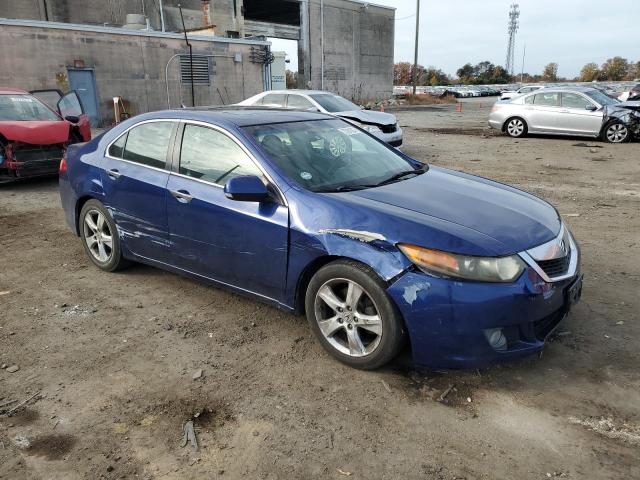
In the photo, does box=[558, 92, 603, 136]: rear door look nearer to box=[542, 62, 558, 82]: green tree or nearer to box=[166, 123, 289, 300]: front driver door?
box=[166, 123, 289, 300]: front driver door

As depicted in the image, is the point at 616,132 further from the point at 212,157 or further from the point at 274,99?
the point at 212,157

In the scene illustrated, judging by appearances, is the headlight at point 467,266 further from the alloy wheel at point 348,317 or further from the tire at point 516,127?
the tire at point 516,127

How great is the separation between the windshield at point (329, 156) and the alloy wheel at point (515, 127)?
1311 cm

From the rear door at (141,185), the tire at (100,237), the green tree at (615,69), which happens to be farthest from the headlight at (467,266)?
the green tree at (615,69)

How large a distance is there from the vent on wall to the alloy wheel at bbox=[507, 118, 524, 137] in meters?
13.3

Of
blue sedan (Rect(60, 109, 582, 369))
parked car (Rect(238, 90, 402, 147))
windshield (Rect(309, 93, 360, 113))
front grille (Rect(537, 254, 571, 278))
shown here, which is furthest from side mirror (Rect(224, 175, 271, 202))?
windshield (Rect(309, 93, 360, 113))

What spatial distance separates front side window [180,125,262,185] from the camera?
373 centimetres

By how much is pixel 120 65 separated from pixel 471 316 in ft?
67.5

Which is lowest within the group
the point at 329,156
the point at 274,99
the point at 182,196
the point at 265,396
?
the point at 265,396

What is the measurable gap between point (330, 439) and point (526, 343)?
48.7 inches

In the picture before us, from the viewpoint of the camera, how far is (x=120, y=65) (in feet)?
66.0

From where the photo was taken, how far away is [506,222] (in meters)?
3.22

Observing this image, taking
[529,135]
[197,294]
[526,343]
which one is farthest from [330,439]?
[529,135]

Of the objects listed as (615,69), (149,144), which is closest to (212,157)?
(149,144)
